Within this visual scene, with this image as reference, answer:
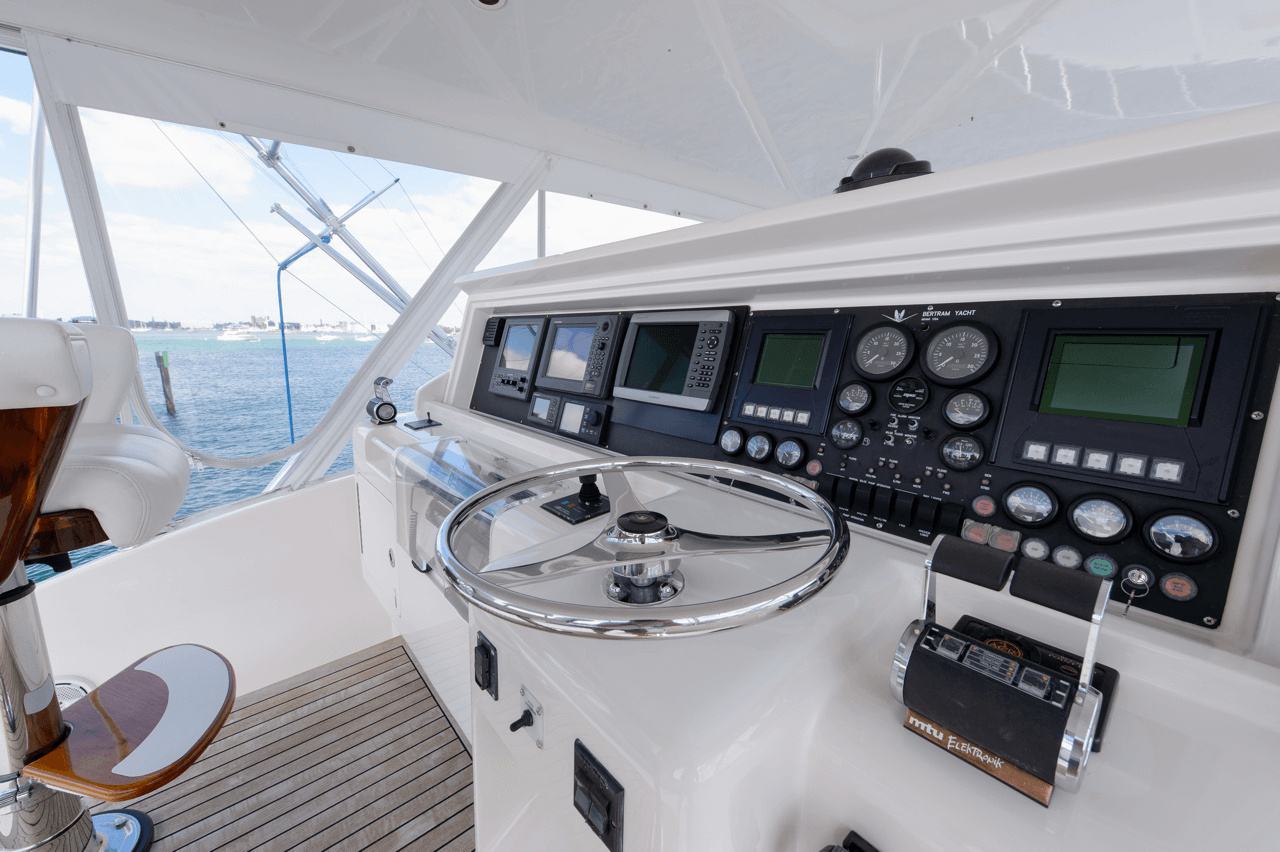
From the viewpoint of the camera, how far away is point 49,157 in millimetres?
2008

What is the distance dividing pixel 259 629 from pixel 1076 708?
2.63 metres

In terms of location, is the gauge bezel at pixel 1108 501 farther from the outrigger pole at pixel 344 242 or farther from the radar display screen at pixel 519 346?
the outrigger pole at pixel 344 242

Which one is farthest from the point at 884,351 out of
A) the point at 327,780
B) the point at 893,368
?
the point at 327,780

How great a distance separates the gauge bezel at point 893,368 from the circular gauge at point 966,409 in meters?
0.08

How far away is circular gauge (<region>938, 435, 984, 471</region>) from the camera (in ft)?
2.14

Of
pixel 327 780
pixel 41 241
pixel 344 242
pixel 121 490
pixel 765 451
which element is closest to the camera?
pixel 765 451

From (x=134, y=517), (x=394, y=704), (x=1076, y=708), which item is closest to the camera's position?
(x=1076, y=708)

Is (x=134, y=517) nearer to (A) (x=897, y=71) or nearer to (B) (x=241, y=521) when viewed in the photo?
(B) (x=241, y=521)

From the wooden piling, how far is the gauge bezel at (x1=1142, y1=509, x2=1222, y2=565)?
3511 millimetres

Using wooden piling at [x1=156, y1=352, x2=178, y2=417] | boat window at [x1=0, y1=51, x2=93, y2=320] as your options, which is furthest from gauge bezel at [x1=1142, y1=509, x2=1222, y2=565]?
wooden piling at [x1=156, y1=352, x2=178, y2=417]

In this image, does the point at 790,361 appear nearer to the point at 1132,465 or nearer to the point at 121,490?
the point at 1132,465

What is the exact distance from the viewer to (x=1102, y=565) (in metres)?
0.55

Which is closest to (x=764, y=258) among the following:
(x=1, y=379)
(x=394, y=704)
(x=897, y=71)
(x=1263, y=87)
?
(x=1, y=379)

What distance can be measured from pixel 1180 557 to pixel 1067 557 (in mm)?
93
